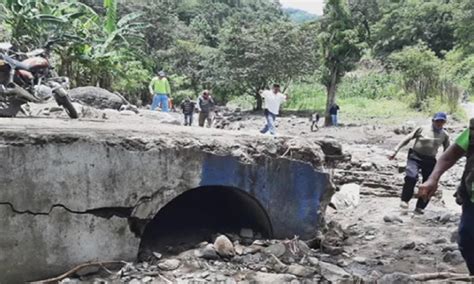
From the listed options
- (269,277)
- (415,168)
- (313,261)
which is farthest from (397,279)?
(415,168)

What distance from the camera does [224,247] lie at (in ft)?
14.3

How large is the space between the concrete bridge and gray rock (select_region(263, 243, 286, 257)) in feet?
1.03

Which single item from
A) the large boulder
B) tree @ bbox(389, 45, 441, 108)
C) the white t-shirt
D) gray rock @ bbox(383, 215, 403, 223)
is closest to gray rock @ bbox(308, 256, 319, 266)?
gray rock @ bbox(383, 215, 403, 223)

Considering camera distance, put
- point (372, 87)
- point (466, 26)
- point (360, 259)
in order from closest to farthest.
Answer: point (360, 259) < point (466, 26) < point (372, 87)

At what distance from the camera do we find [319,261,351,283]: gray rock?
13.2ft

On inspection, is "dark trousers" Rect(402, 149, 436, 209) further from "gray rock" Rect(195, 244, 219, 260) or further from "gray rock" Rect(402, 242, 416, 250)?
"gray rock" Rect(195, 244, 219, 260)

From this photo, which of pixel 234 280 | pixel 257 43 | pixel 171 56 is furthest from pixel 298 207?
pixel 171 56

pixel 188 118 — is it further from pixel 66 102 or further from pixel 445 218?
pixel 445 218

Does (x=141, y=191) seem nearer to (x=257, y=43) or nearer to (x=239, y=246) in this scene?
(x=239, y=246)

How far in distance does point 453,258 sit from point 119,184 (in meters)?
2.93

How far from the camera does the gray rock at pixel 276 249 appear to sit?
445 cm

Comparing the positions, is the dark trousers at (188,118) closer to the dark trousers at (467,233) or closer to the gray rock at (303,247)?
the gray rock at (303,247)

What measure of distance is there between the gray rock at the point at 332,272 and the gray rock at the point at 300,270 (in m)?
0.08

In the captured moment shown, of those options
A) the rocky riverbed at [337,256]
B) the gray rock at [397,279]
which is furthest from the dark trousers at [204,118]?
the gray rock at [397,279]
